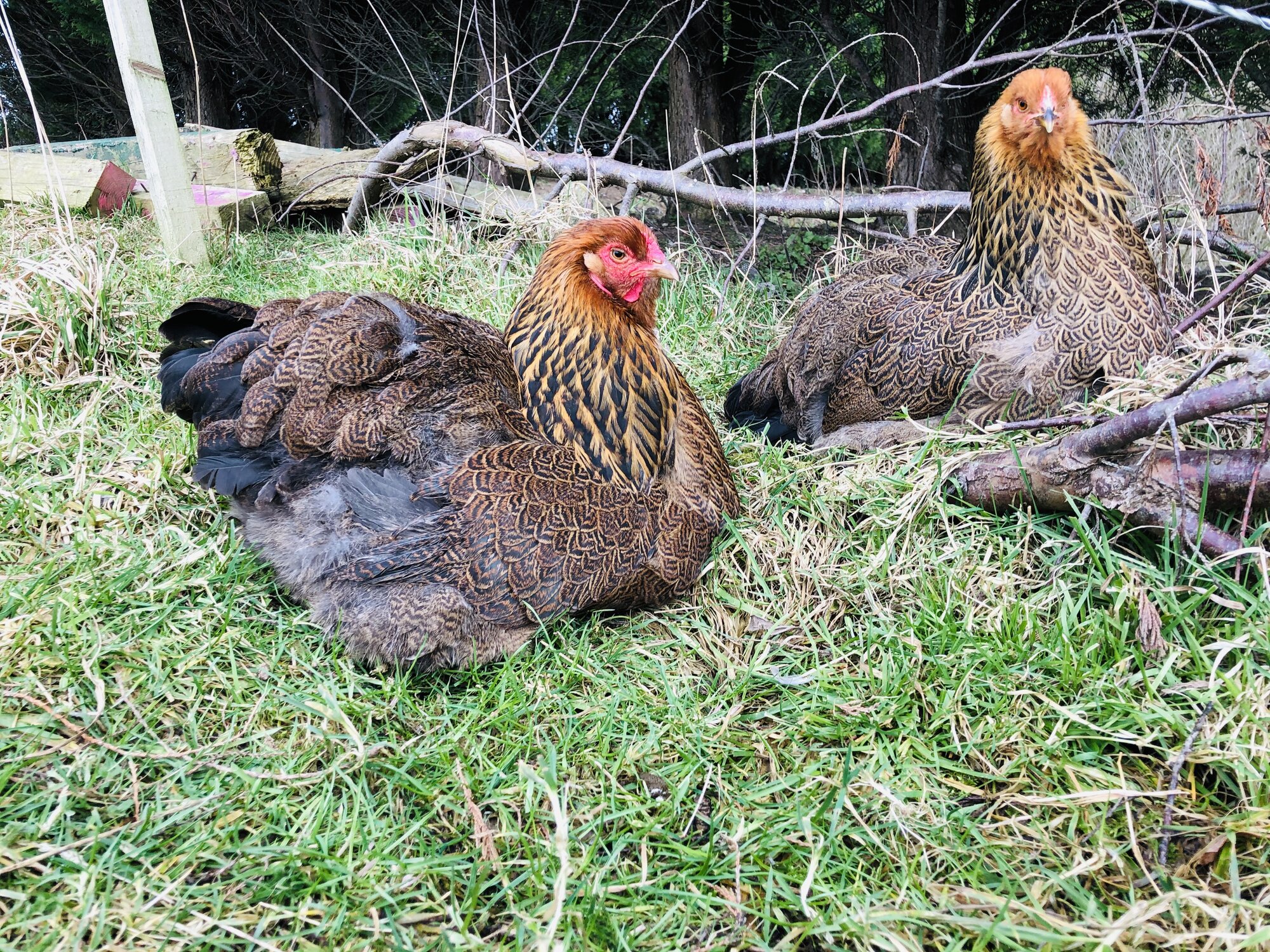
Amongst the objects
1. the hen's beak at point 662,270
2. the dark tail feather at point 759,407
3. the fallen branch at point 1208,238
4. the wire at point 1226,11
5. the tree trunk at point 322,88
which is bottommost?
the dark tail feather at point 759,407

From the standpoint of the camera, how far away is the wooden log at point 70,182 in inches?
206

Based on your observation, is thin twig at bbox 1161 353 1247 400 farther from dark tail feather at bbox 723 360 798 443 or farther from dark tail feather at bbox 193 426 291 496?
dark tail feather at bbox 193 426 291 496

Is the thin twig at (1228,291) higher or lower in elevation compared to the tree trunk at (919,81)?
lower

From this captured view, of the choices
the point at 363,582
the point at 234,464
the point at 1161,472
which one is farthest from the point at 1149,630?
the point at 234,464

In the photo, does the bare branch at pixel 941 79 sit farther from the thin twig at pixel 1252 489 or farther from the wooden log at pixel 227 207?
the wooden log at pixel 227 207

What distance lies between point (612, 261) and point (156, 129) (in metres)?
3.37

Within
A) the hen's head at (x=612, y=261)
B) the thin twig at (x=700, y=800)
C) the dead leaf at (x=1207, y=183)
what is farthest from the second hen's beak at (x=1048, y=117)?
the thin twig at (x=700, y=800)

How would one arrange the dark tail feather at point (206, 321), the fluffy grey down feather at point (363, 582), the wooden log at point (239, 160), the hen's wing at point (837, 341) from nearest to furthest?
the fluffy grey down feather at point (363, 582)
the dark tail feather at point (206, 321)
the hen's wing at point (837, 341)
the wooden log at point (239, 160)

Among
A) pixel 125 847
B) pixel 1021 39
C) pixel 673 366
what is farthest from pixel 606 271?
pixel 1021 39

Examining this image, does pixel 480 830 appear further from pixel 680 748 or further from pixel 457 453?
pixel 457 453

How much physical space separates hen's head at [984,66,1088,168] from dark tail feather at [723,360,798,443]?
3.97 feet

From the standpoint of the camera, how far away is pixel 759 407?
3.66 meters

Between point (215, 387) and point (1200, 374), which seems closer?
point (1200, 374)

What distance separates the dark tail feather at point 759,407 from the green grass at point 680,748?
53cm
